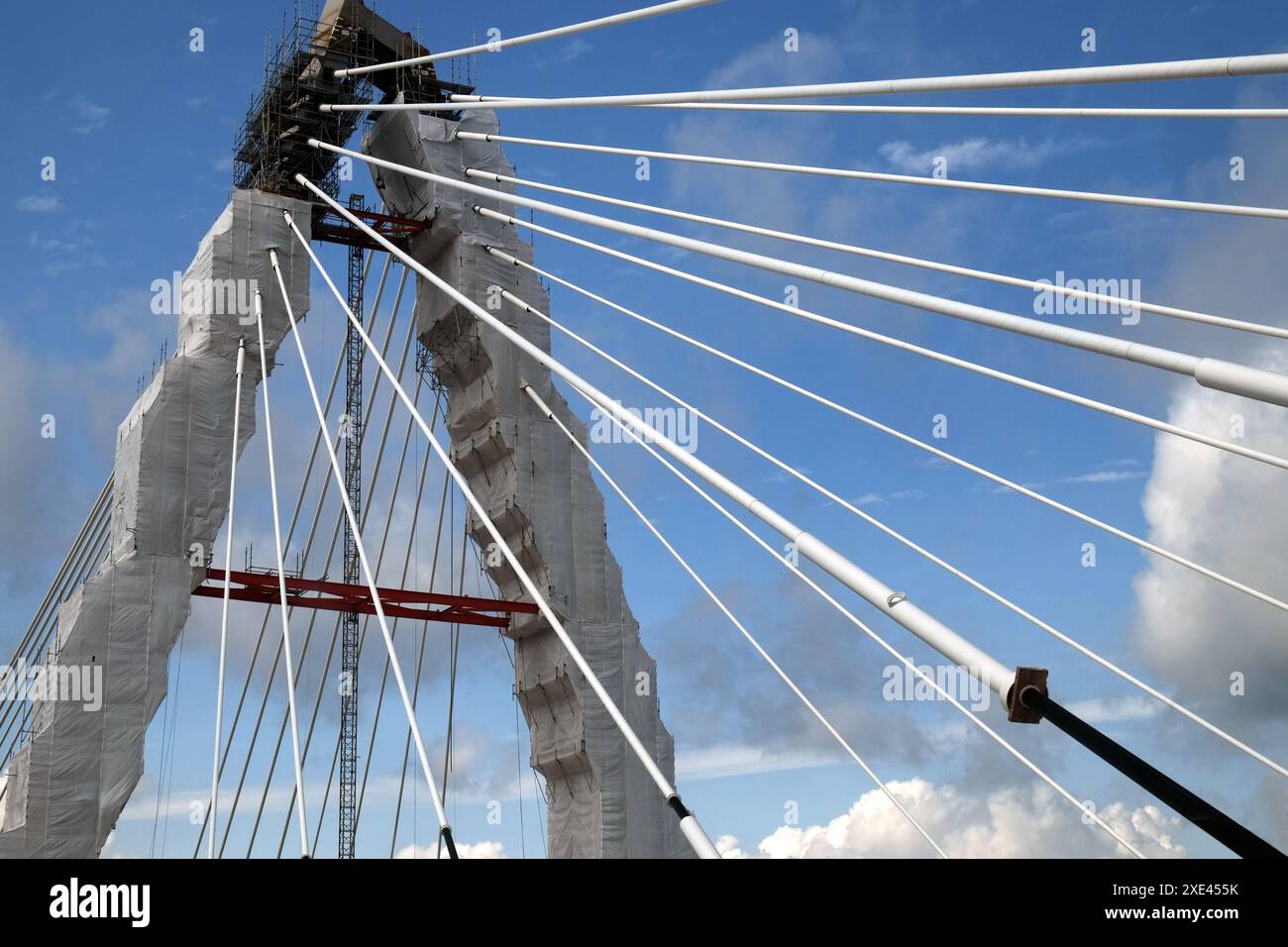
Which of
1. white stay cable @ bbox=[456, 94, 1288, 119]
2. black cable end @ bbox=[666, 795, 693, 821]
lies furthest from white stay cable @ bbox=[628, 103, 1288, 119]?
black cable end @ bbox=[666, 795, 693, 821]

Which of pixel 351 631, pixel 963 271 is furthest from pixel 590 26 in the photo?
pixel 351 631

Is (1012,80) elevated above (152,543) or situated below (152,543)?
above

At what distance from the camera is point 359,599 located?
74.8 feet

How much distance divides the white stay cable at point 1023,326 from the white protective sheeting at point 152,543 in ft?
24.2

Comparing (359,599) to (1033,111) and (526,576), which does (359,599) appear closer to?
(526,576)

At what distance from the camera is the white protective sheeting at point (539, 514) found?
22.9 m

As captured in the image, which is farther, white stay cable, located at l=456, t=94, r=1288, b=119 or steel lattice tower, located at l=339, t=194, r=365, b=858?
steel lattice tower, located at l=339, t=194, r=365, b=858

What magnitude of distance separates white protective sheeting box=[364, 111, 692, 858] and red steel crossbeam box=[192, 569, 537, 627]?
0.53 m

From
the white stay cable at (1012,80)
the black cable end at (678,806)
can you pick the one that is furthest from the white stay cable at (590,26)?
the black cable end at (678,806)

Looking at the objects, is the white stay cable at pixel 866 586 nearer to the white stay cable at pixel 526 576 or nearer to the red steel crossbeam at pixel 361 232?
the white stay cable at pixel 526 576

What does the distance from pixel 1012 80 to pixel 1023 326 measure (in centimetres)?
198

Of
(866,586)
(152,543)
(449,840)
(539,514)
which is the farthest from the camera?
(539,514)

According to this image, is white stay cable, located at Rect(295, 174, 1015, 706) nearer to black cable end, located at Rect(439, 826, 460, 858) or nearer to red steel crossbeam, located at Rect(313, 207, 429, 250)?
black cable end, located at Rect(439, 826, 460, 858)

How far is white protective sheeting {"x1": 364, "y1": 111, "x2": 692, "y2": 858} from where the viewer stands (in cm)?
2294
